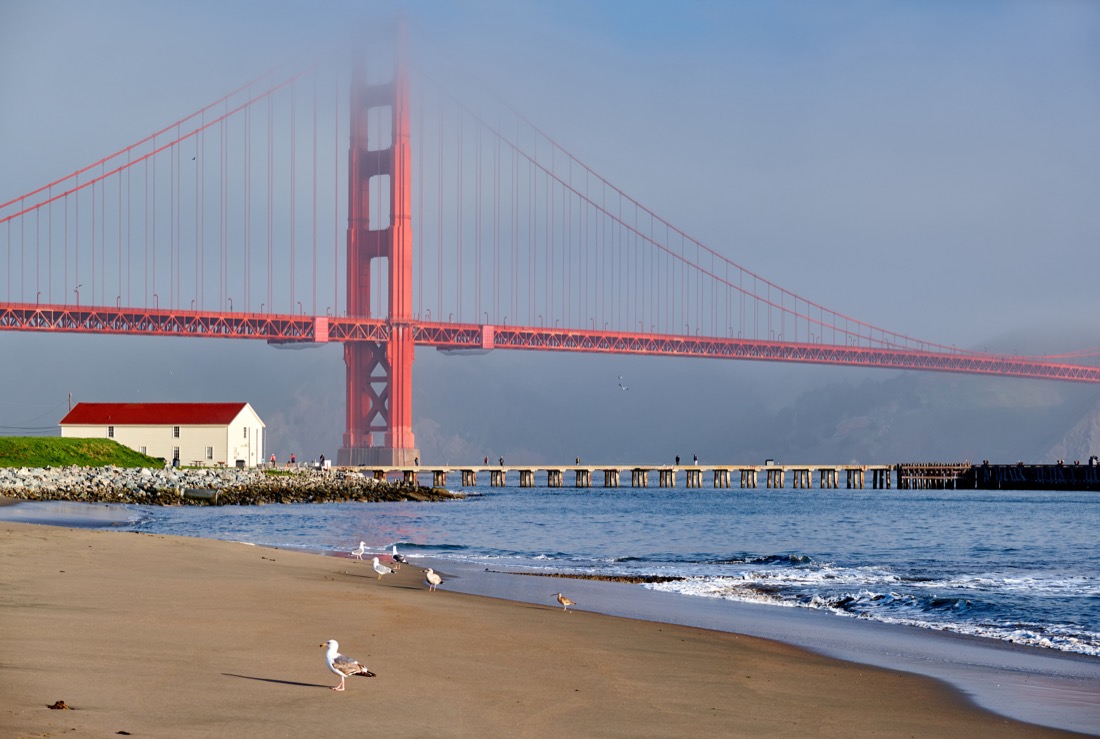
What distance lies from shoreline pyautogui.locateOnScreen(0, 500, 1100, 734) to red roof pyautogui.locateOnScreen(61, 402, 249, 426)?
53071mm

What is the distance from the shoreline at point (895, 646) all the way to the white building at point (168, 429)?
5260 cm


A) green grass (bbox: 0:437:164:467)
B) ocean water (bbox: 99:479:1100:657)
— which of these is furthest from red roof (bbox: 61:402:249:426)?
ocean water (bbox: 99:479:1100:657)

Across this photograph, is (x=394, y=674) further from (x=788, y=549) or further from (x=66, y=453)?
(x=66, y=453)

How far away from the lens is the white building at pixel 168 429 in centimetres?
6850

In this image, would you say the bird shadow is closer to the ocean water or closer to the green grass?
the ocean water

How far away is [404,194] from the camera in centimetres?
9088

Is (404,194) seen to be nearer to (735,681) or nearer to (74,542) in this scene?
(74,542)

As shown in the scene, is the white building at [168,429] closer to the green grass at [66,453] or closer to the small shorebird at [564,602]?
the green grass at [66,453]

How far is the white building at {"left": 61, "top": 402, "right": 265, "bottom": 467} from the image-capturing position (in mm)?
68500

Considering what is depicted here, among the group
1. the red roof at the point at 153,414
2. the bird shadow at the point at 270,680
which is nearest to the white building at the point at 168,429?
the red roof at the point at 153,414

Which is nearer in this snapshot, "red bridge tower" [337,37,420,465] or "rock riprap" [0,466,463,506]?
"rock riprap" [0,466,463,506]

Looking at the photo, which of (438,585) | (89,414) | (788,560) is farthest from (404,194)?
(438,585)

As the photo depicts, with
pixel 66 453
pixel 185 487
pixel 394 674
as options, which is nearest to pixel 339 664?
pixel 394 674

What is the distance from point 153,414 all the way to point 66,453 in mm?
12512
